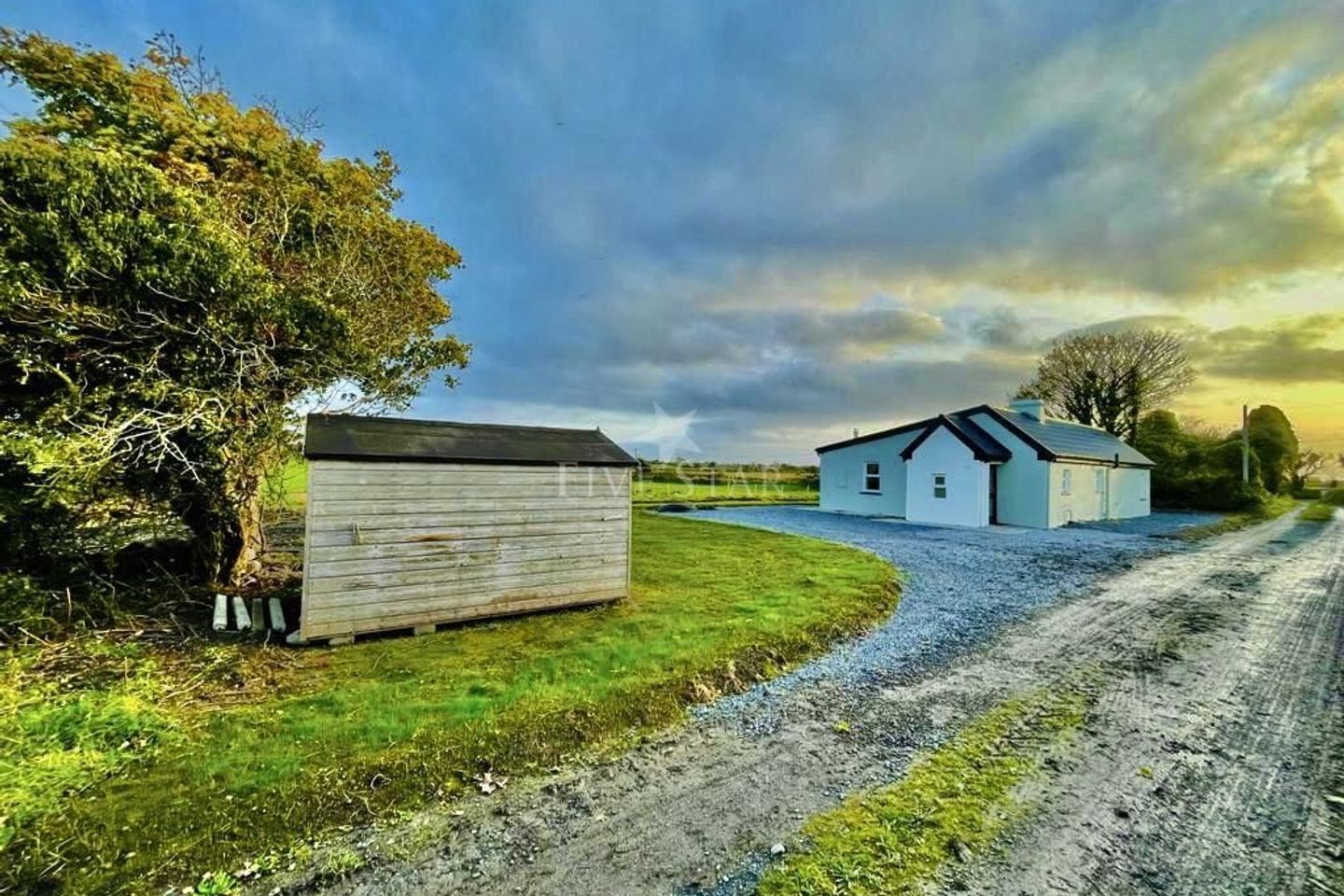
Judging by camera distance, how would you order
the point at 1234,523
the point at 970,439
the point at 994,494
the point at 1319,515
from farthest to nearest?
the point at 1319,515 → the point at 1234,523 → the point at 994,494 → the point at 970,439

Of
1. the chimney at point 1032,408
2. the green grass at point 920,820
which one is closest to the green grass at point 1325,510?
the chimney at point 1032,408

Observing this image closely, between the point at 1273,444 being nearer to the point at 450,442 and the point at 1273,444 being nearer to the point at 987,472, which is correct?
the point at 987,472

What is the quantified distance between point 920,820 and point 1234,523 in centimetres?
2711

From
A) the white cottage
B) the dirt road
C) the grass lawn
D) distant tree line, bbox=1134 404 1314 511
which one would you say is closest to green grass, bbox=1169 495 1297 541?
distant tree line, bbox=1134 404 1314 511

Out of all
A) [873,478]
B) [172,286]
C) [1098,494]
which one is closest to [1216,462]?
[1098,494]

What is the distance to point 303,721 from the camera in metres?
3.93

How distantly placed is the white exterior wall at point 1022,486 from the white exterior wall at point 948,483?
1521 mm

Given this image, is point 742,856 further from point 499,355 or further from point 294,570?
point 499,355

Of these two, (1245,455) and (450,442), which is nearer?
(450,442)

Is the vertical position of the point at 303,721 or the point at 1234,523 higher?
the point at 1234,523

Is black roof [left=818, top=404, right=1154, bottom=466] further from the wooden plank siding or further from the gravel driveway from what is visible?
the wooden plank siding

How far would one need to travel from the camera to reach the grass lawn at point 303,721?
2654 mm

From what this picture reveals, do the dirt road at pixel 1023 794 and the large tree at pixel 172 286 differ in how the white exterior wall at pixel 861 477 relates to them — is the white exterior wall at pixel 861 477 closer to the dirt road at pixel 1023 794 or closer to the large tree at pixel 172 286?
the dirt road at pixel 1023 794

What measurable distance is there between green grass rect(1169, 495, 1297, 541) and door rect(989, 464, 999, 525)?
4693 millimetres
